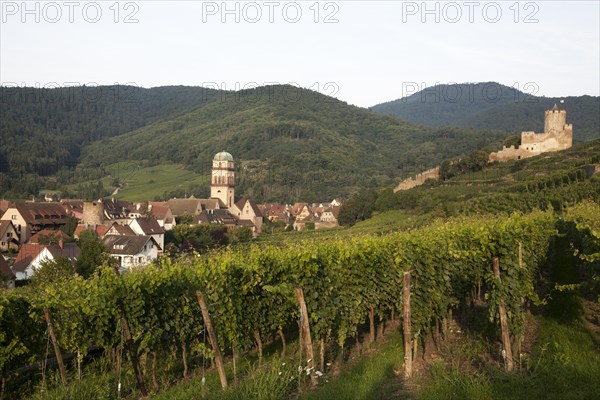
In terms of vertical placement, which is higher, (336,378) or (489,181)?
(489,181)

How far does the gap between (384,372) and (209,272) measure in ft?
13.8

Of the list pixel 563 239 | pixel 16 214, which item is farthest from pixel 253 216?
pixel 563 239

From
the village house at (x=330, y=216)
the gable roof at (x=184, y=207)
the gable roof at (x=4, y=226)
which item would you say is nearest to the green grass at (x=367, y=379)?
the gable roof at (x=4, y=226)

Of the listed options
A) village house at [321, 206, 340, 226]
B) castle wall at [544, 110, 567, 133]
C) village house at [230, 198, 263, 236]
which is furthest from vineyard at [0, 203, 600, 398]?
village house at [230, 198, 263, 236]

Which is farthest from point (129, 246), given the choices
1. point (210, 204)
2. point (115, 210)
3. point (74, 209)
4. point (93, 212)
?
point (210, 204)

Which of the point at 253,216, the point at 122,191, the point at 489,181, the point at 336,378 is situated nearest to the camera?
the point at 336,378

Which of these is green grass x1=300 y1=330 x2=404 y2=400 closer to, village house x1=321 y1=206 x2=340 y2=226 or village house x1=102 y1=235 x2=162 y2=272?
village house x1=102 y1=235 x2=162 y2=272

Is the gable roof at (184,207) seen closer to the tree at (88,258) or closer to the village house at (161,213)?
the village house at (161,213)

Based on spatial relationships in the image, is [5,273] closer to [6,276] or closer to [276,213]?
[6,276]

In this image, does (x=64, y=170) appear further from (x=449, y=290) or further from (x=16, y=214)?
(x=449, y=290)

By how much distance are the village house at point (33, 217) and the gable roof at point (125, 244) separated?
68.6 feet

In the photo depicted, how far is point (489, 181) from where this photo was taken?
228 feet

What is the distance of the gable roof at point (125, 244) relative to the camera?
183ft

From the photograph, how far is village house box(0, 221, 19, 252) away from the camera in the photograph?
66375 millimetres
